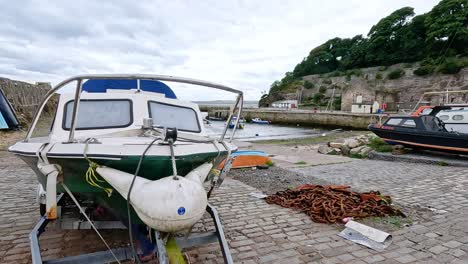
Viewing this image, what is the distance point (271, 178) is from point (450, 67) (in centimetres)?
5251

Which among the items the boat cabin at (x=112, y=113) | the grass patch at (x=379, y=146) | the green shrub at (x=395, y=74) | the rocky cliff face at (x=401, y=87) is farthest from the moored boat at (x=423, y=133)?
the green shrub at (x=395, y=74)

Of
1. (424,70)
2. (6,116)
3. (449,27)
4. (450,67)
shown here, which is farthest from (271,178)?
(449,27)

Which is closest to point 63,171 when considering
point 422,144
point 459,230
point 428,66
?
point 459,230

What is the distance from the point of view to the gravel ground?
6828 mm

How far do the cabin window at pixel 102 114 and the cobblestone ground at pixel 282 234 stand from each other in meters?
1.51

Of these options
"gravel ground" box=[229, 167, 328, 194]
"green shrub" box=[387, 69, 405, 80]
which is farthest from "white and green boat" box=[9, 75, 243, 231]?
"green shrub" box=[387, 69, 405, 80]

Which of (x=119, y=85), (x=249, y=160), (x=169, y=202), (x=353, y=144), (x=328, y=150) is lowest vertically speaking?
(x=328, y=150)

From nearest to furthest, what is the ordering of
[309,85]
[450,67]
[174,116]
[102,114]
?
[102,114] → [174,116] → [450,67] → [309,85]

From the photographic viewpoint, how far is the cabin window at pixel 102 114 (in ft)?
13.0

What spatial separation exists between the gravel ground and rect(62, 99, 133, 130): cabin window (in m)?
3.52

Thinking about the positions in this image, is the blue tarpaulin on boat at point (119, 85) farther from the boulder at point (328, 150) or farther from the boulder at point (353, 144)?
the boulder at point (353, 144)

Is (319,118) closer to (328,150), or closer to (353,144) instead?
(328,150)

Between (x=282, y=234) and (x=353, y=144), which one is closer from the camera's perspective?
(x=282, y=234)

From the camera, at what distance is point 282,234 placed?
4.20 metres
